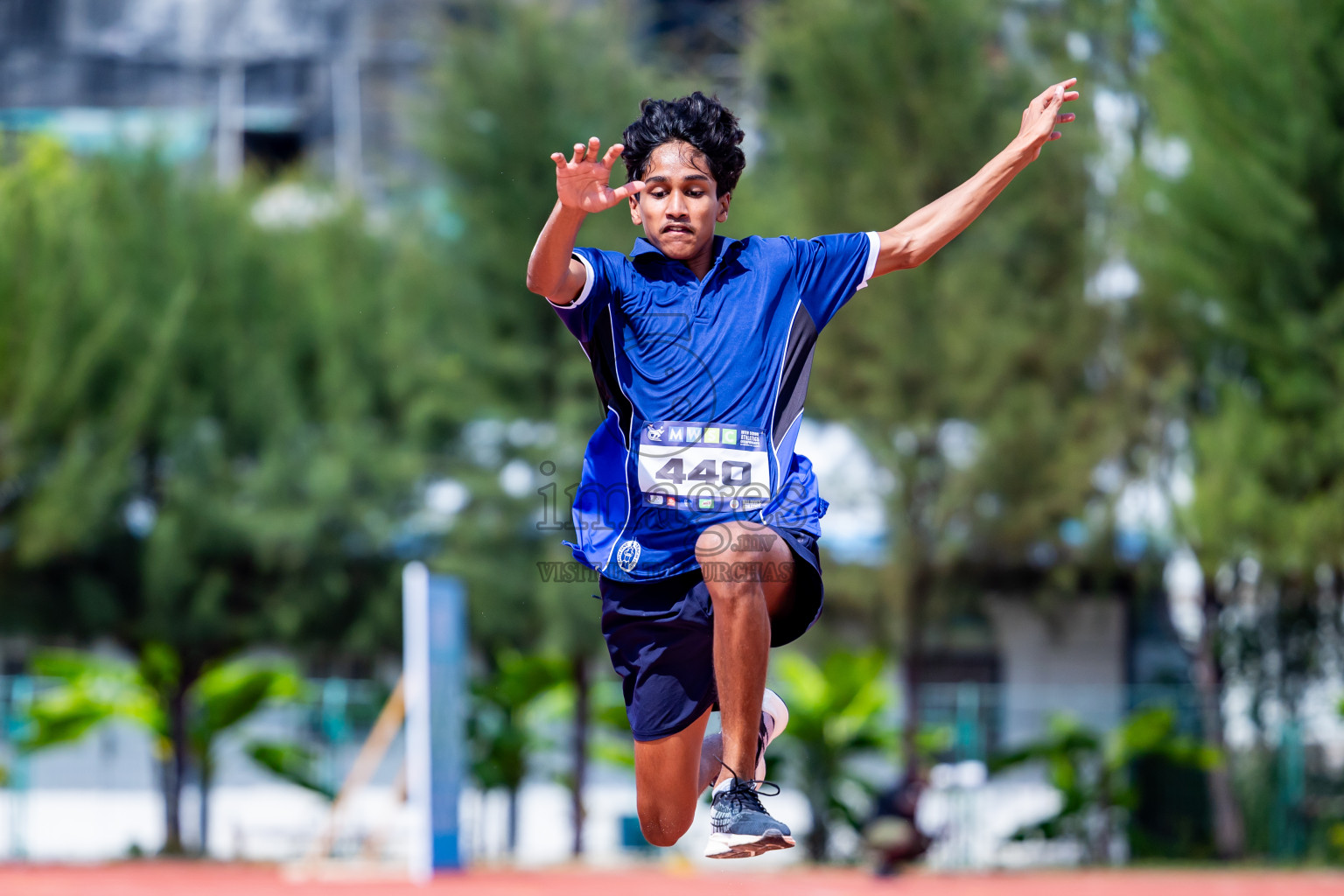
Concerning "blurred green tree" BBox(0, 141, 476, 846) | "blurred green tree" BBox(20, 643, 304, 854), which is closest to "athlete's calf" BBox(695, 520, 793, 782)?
"blurred green tree" BBox(0, 141, 476, 846)

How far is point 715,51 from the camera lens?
27.4 m

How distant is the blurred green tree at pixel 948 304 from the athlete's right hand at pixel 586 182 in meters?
13.1

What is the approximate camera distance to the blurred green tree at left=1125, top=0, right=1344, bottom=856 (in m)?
15.5

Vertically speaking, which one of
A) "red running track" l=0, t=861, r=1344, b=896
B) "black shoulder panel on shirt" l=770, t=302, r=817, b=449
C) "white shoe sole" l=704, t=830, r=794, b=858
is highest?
"black shoulder panel on shirt" l=770, t=302, r=817, b=449

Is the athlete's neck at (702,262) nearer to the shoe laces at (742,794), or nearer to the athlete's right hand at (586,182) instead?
the athlete's right hand at (586,182)

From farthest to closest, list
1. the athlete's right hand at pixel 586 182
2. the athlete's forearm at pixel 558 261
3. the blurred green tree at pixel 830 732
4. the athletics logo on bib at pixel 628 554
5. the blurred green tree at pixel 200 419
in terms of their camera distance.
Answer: the blurred green tree at pixel 200 419 → the blurred green tree at pixel 830 732 → the athletics logo on bib at pixel 628 554 → the athlete's forearm at pixel 558 261 → the athlete's right hand at pixel 586 182

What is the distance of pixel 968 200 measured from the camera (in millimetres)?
3969

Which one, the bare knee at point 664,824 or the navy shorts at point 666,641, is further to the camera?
the bare knee at point 664,824

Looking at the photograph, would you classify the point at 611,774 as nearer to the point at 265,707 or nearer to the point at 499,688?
the point at 499,688

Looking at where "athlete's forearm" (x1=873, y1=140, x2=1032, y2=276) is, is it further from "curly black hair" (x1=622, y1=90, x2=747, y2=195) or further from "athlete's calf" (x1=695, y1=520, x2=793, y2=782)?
"athlete's calf" (x1=695, y1=520, x2=793, y2=782)

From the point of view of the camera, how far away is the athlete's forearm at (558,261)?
11.9 ft

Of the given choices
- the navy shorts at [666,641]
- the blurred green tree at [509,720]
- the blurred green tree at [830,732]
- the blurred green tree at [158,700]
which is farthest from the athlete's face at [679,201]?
the blurred green tree at [158,700]

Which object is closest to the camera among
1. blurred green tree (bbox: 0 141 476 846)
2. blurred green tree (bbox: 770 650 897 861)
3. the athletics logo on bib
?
the athletics logo on bib

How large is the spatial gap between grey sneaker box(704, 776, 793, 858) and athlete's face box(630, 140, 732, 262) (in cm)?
132
